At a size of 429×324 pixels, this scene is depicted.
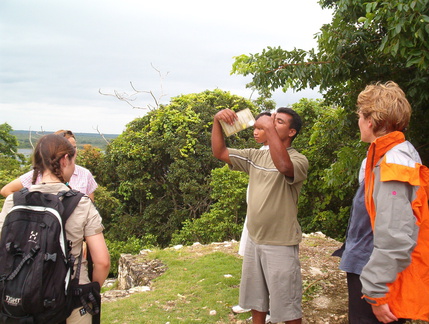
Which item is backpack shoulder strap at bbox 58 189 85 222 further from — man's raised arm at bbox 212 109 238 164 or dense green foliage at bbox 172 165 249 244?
dense green foliage at bbox 172 165 249 244

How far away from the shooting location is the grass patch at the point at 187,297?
438 cm

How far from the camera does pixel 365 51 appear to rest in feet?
13.1

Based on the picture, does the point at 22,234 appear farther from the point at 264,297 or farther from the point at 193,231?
the point at 193,231

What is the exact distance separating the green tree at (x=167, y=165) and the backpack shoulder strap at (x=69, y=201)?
9.24 metres

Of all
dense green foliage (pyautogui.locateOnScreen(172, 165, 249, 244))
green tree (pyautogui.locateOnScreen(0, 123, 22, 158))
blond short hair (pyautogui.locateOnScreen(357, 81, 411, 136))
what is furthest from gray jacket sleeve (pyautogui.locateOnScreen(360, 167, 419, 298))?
green tree (pyautogui.locateOnScreen(0, 123, 22, 158))

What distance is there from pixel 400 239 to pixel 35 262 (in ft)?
6.05

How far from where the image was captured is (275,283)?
297 centimetres

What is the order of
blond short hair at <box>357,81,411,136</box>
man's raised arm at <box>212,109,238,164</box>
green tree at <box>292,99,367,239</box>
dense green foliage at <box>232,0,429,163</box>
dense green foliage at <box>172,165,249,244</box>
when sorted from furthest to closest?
dense green foliage at <box>172,165,249,244</box>
green tree at <box>292,99,367,239</box>
dense green foliage at <box>232,0,429,163</box>
man's raised arm at <box>212,109,238,164</box>
blond short hair at <box>357,81,411,136</box>

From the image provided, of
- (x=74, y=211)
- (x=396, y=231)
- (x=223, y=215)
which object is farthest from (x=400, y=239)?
(x=223, y=215)

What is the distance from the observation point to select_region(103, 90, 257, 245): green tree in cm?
1166

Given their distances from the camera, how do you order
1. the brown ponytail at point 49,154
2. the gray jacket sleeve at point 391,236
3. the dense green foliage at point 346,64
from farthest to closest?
the dense green foliage at point 346,64
the brown ponytail at point 49,154
the gray jacket sleeve at point 391,236

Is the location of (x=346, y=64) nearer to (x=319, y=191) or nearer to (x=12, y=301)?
(x=12, y=301)

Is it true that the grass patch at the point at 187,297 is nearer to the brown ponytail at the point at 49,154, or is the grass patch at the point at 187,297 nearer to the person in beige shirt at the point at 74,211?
the person in beige shirt at the point at 74,211

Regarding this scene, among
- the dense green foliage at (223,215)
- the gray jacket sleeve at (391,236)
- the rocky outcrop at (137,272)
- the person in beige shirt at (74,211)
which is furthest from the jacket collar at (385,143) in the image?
the dense green foliage at (223,215)
